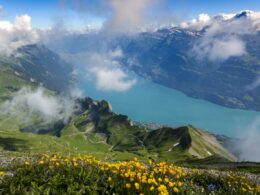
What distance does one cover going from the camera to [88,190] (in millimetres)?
10875

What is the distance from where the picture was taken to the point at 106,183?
11438 millimetres

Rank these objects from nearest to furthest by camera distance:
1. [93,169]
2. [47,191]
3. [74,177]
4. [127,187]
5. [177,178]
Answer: [47,191] < [127,187] < [74,177] < [93,169] < [177,178]

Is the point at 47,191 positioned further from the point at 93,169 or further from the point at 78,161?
the point at 78,161

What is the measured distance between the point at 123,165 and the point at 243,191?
14.4 feet

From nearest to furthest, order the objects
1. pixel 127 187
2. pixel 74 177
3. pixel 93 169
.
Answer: pixel 127 187 < pixel 74 177 < pixel 93 169

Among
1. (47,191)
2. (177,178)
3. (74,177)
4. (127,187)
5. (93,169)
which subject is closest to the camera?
(47,191)

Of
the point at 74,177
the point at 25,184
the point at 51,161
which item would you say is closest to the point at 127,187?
the point at 74,177

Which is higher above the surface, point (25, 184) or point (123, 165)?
point (123, 165)

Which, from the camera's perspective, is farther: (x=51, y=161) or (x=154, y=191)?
(x=51, y=161)

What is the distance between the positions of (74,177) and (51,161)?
8.23 feet

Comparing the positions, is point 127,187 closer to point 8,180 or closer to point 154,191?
point 154,191

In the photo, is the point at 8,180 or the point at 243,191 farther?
the point at 243,191

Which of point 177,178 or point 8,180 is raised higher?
point 177,178

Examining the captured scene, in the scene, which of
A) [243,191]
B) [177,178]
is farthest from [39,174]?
[243,191]
